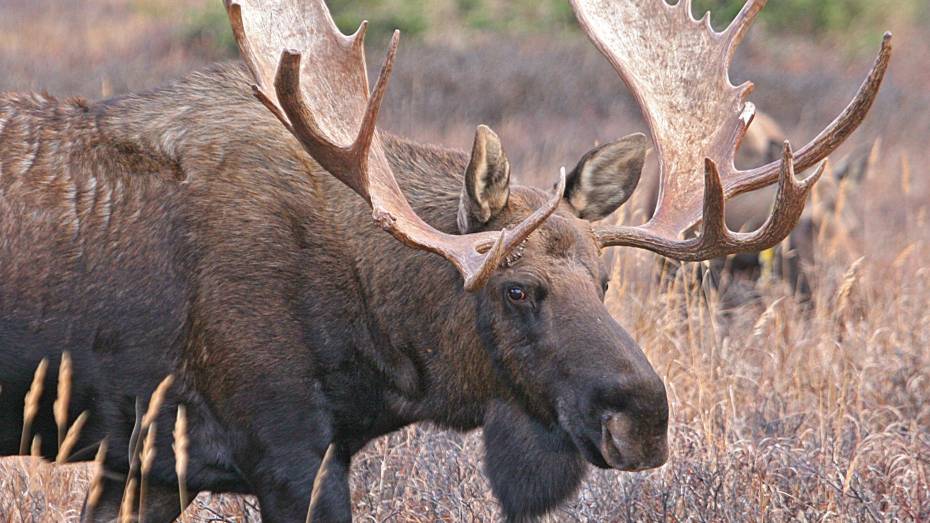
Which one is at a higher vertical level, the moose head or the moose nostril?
the moose head

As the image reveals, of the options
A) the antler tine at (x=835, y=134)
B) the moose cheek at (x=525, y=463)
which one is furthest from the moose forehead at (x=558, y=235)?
the antler tine at (x=835, y=134)

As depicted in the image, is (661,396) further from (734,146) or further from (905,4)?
(905,4)

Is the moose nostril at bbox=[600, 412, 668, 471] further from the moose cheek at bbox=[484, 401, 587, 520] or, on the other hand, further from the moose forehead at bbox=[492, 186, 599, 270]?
the moose forehead at bbox=[492, 186, 599, 270]

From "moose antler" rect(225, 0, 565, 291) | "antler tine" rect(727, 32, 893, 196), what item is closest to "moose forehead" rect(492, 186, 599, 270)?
"moose antler" rect(225, 0, 565, 291)

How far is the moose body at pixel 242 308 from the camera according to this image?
145 inches

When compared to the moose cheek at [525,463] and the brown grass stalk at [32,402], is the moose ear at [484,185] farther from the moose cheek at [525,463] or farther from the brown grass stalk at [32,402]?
the brown grass stalk at [32,402]

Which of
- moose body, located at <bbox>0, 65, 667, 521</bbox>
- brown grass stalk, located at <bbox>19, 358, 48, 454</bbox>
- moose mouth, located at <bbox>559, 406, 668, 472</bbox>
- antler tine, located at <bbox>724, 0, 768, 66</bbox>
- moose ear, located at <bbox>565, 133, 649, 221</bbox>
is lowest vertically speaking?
brown grass stalk, located at <bbox>19, 358, 48, 454</bbox>

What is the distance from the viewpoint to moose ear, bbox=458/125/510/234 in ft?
11.8

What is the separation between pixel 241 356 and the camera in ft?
12.0

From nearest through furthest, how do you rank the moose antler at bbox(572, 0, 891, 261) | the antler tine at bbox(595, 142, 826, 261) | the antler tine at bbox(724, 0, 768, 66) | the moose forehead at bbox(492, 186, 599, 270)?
the antler tine at bbox(595, 142, 826, 261)
the moose forehead at bbox(492, 186, 599, 270)
the moose antler at bbox(572, 0, 891, 261)
the antler tine at bbox(724, 0, 768, 66)

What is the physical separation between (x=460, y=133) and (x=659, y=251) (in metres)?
9.01

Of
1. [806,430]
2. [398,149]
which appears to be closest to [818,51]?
[806,430]

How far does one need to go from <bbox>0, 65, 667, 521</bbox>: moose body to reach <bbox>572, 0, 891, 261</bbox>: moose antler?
0.38 meters

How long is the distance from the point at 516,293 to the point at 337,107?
2.56 feet
